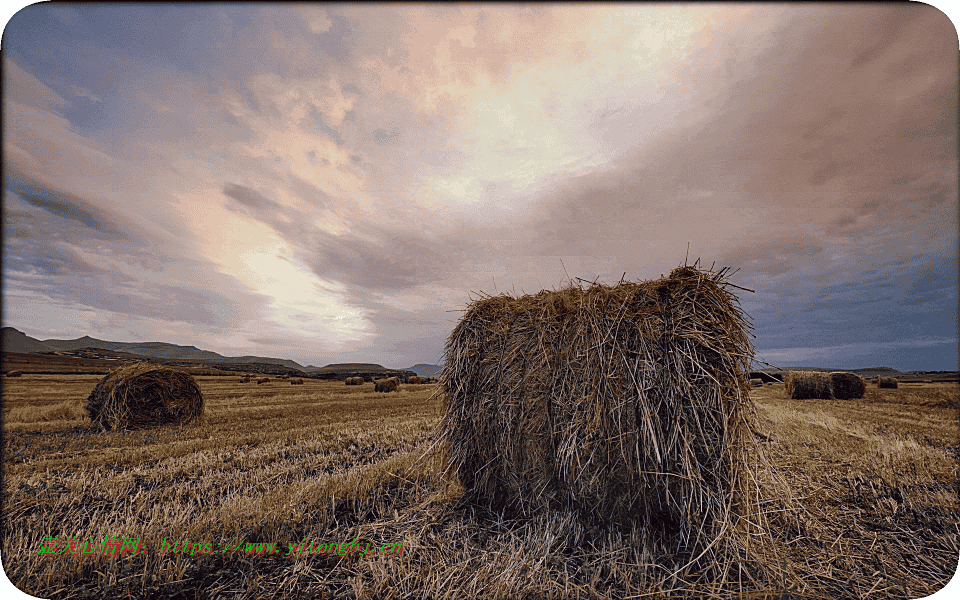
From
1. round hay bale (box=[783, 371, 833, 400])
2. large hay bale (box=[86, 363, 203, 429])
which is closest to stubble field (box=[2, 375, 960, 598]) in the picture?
large hay bale (box=[86, 363, 203, 429])

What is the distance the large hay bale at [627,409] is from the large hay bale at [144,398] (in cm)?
971

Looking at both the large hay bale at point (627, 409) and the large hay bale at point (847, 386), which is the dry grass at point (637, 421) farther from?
the large hay bale at point (847, 386)

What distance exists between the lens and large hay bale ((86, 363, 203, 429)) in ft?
29.5

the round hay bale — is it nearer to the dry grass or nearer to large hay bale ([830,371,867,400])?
large hay bale ([830,371,867,400])

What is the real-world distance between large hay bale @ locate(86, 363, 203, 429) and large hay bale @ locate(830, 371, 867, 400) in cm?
2536

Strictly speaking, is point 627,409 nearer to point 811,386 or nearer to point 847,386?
point 811,386

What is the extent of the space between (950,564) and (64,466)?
9.77 meters

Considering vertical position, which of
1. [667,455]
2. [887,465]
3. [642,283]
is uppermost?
[642,283]

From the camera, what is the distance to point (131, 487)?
457cm

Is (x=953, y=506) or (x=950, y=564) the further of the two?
(x=953, y=506)

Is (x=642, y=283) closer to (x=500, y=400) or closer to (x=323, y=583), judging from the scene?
(x=500, y=400)

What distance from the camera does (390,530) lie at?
3490 millimetres

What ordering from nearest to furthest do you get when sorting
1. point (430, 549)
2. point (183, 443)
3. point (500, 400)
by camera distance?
point (430, 549), point (500, 400), point (183, 443)

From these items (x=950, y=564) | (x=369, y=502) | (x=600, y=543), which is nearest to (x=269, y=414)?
(x=369, y=502)
